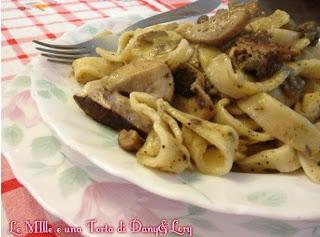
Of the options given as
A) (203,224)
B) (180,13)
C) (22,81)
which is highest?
(180,13)

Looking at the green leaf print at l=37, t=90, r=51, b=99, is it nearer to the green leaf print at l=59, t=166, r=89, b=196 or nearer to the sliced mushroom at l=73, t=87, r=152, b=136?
the sliced mushroom at l=73, t=87, r=152, b=136

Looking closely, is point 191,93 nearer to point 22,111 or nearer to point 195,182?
point 195,182

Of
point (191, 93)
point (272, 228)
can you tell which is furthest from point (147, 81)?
point (272, 228)

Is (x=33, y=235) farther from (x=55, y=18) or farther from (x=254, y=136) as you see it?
(x=55, y=18)

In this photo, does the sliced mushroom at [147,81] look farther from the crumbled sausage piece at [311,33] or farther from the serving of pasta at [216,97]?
the crumbled sausage piece at [311,33]

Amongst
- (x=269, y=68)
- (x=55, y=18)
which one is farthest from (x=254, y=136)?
(x=55, y=18)

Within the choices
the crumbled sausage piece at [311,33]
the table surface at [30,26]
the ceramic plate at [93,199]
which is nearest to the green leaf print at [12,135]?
the ceramic plate at [93,199]
